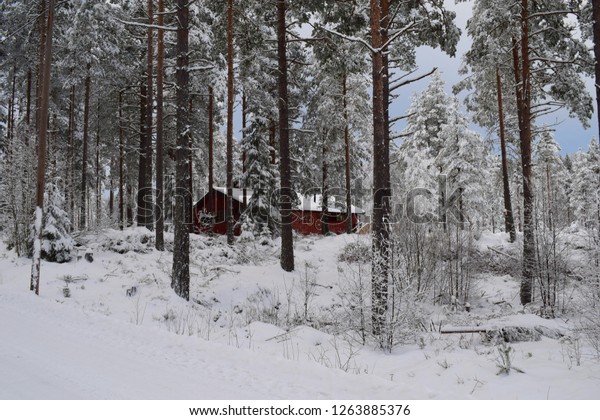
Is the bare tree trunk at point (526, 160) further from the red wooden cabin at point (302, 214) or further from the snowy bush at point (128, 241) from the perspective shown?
Answer: the red wooden cabin at point (302, 214)

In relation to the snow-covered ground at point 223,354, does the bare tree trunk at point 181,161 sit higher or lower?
higher

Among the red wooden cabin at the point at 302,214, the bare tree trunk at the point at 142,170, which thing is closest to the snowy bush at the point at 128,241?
the bare tree trunk at the point at 142,170

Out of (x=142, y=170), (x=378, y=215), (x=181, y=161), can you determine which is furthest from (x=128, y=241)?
(x=378, y=215)

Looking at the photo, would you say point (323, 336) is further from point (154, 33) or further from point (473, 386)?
point (154, 33)

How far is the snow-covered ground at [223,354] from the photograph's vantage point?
4.73 metres

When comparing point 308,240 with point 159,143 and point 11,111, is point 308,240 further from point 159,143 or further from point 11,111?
point 11,111

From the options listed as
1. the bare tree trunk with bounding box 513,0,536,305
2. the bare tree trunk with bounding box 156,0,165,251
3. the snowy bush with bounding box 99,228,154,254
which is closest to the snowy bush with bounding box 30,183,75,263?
the snowy bush with bounding box 99,228,154,254

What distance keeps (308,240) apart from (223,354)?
16.9 m

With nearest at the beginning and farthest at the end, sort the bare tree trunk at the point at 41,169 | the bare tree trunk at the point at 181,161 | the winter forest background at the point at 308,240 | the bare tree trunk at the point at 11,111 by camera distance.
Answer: the winter forest background at the point at 308,240, the bare tree trunk at the point at 41,169, the bare tree trunk at the point at 181,161, the bare tree trunk at the point at 11,111

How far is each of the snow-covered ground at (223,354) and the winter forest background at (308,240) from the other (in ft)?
0.19

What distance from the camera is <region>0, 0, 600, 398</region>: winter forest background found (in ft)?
20.9
